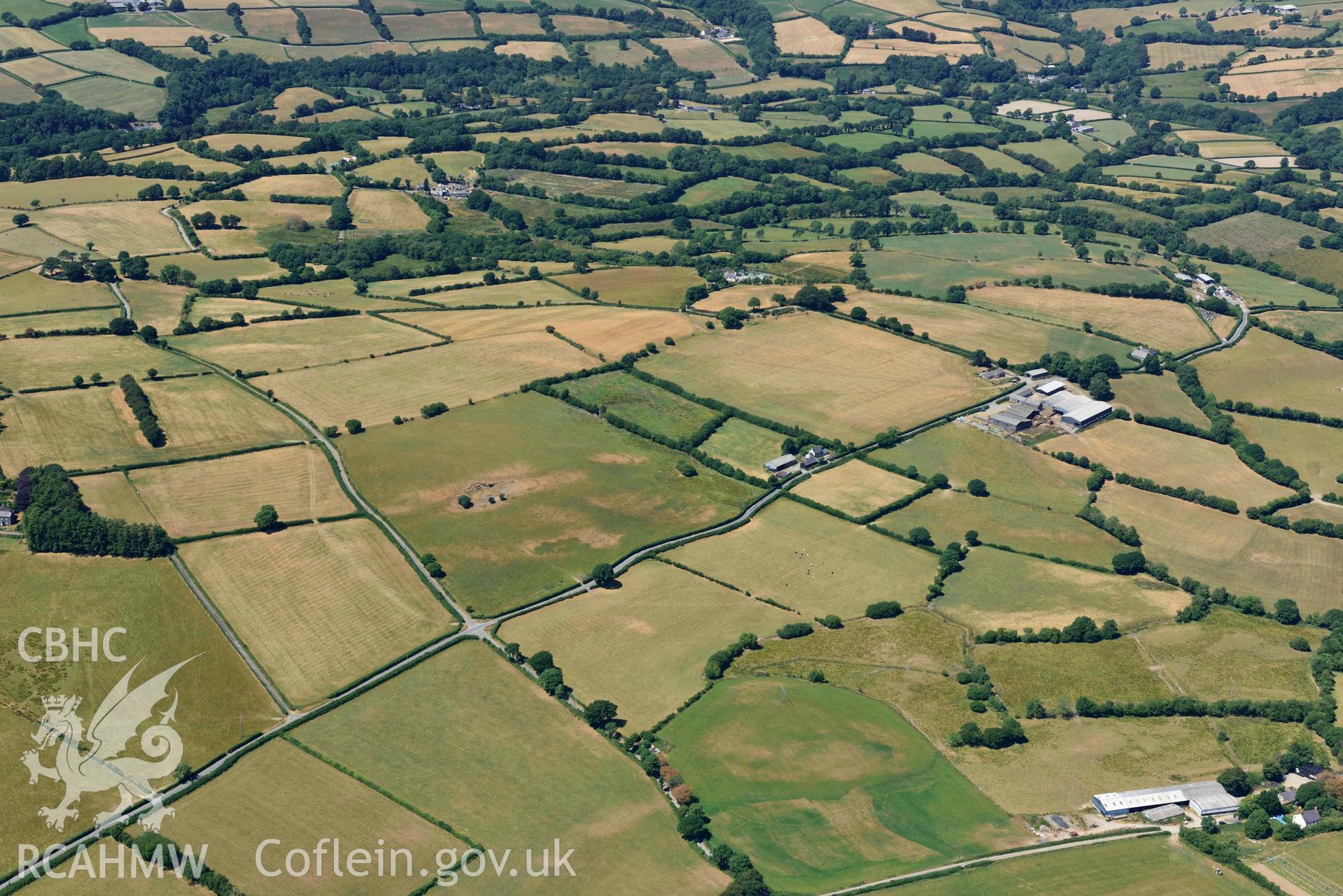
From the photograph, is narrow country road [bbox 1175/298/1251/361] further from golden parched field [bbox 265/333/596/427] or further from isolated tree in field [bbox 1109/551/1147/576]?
golden parched field [bbox 265/333/596/427]

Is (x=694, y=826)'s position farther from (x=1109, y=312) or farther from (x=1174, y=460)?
(x=1109, y=312)

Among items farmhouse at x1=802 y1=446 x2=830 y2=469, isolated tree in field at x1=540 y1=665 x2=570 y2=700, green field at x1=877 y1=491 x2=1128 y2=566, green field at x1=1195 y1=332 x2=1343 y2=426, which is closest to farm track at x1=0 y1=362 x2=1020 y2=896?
isolated tree in field at x1=540 y1=665 x2=570 y2=700

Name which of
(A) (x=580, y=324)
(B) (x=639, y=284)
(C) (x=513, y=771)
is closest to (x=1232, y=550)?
(C) (x=513, y=771)

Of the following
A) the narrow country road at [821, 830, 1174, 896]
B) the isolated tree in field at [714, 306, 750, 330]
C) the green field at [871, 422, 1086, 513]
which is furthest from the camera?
the isolated tree in field at [714, 306, 750, 330]

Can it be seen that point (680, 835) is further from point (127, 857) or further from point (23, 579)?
point (23, 579)

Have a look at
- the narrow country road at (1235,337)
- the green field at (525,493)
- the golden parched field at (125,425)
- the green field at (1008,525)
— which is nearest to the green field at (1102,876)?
the green field at (1008,525)

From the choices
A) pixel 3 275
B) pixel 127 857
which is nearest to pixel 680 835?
pixel 127 857

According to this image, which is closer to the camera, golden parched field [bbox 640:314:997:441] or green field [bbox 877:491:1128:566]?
green field [bbox 877:491:1128:566]
